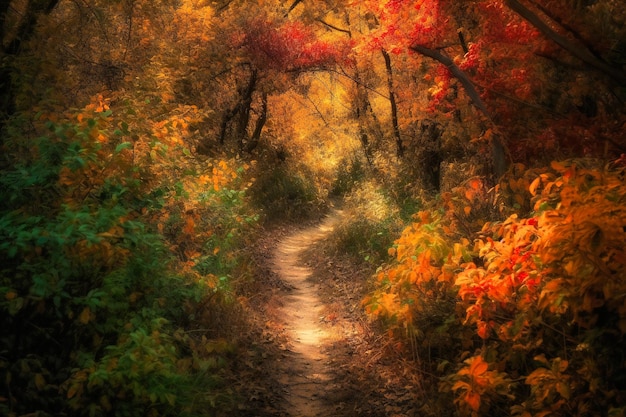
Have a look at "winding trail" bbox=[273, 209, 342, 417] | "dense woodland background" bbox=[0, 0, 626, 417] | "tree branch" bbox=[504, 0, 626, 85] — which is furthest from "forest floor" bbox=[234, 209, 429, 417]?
"tree branch" bbox=[504, 0, 626, 85]

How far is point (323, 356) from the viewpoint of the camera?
8.07 m

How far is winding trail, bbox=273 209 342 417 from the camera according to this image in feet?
21.6

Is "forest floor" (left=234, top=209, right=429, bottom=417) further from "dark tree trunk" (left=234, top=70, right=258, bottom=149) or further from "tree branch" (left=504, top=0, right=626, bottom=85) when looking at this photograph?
"dark tree trunk" (left=234, top=70, right=258, bottom=149)

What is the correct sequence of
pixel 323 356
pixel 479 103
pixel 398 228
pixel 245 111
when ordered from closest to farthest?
pixel 479 103, pixel 323 356, pixel 398 228, pixel 245 111

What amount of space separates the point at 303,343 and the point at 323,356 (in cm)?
64

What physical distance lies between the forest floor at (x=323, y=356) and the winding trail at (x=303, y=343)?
0.5 inches

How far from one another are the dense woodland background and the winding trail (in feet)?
2.93

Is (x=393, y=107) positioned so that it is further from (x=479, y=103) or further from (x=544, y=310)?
(x=544, y=310)

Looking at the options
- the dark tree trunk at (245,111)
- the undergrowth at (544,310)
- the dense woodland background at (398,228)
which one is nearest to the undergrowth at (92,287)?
the dense woodland background at (398,228)

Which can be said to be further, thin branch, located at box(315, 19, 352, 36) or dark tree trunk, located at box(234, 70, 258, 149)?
thin branch, located at box(315, 19, 352, 36)

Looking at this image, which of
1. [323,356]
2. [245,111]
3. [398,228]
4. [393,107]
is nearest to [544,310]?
[323,356]

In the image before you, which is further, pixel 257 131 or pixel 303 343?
pixel 257 131

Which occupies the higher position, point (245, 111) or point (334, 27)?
point (334, 27)

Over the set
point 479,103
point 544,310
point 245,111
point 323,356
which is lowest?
point 323,356
